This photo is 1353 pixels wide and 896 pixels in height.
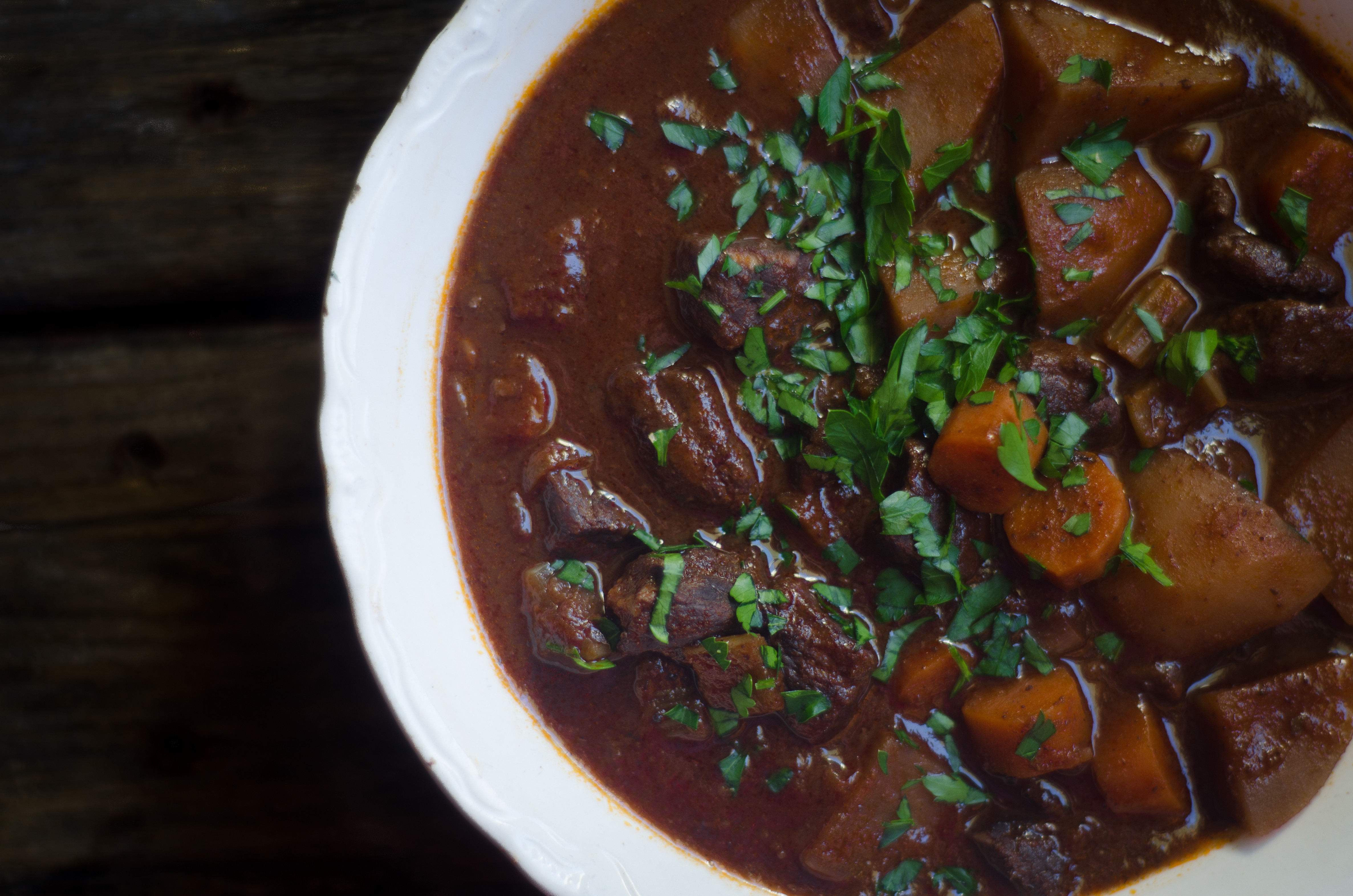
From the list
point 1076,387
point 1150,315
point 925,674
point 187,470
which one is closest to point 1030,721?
point 925,674

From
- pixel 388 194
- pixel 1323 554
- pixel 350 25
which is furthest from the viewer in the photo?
pixel 350 25

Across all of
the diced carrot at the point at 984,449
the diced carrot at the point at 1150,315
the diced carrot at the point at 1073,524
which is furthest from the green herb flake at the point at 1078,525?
the diced carrot at the point at 1150,315

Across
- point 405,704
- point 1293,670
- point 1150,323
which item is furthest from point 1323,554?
point 405,704

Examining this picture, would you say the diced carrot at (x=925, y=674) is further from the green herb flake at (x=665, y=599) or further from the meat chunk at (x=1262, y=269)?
the meat chunk at (x=1262, y=269)

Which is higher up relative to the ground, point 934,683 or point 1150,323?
point 1150,323

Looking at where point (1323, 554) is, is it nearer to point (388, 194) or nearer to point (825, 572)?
point (825, 572)

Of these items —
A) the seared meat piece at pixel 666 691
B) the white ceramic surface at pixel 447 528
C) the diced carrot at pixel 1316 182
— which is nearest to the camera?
the white ceramic surface at pixel 447 528
